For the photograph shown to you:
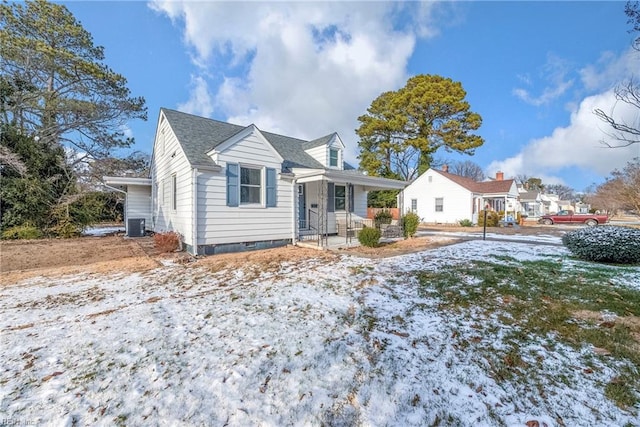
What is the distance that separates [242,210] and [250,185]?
96 centimetres

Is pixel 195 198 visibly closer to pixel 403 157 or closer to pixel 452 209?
pixel 452 209

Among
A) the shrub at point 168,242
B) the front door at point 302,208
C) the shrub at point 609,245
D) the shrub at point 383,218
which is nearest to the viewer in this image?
the shrub at point 609,245

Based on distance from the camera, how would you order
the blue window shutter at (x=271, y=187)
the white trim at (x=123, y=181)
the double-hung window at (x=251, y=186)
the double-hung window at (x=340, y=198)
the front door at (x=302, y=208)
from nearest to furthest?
the double-hung window at (x=251, y=186) < the blue window shutter at (x=271, y=187) < the front door at (x=302, y=208) < the double-hung window at (x=340, y=198) < the white trim at (x=123, y=181)

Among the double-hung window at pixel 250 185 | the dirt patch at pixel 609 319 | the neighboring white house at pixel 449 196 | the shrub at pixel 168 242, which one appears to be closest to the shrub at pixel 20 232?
the shrub at pixel 168 242

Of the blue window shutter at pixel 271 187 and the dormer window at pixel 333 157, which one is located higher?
the dormer window at pixel 333 157

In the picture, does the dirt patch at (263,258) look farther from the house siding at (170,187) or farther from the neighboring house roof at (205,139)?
the neighboring house roof at (205,139)

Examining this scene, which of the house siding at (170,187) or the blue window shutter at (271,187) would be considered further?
the blue window shutter at (271,187)

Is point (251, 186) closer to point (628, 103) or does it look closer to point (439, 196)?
point (628, 103)

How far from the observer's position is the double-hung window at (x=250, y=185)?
9398 mm

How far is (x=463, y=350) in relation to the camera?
309 cm

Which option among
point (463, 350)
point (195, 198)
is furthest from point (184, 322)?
point (195, 198)

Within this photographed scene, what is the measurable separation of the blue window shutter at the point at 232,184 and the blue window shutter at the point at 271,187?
3.85 ft

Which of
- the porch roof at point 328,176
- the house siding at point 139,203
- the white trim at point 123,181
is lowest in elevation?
the house siding at point 139,203

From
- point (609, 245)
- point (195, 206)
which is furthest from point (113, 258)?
point (609, 245)
